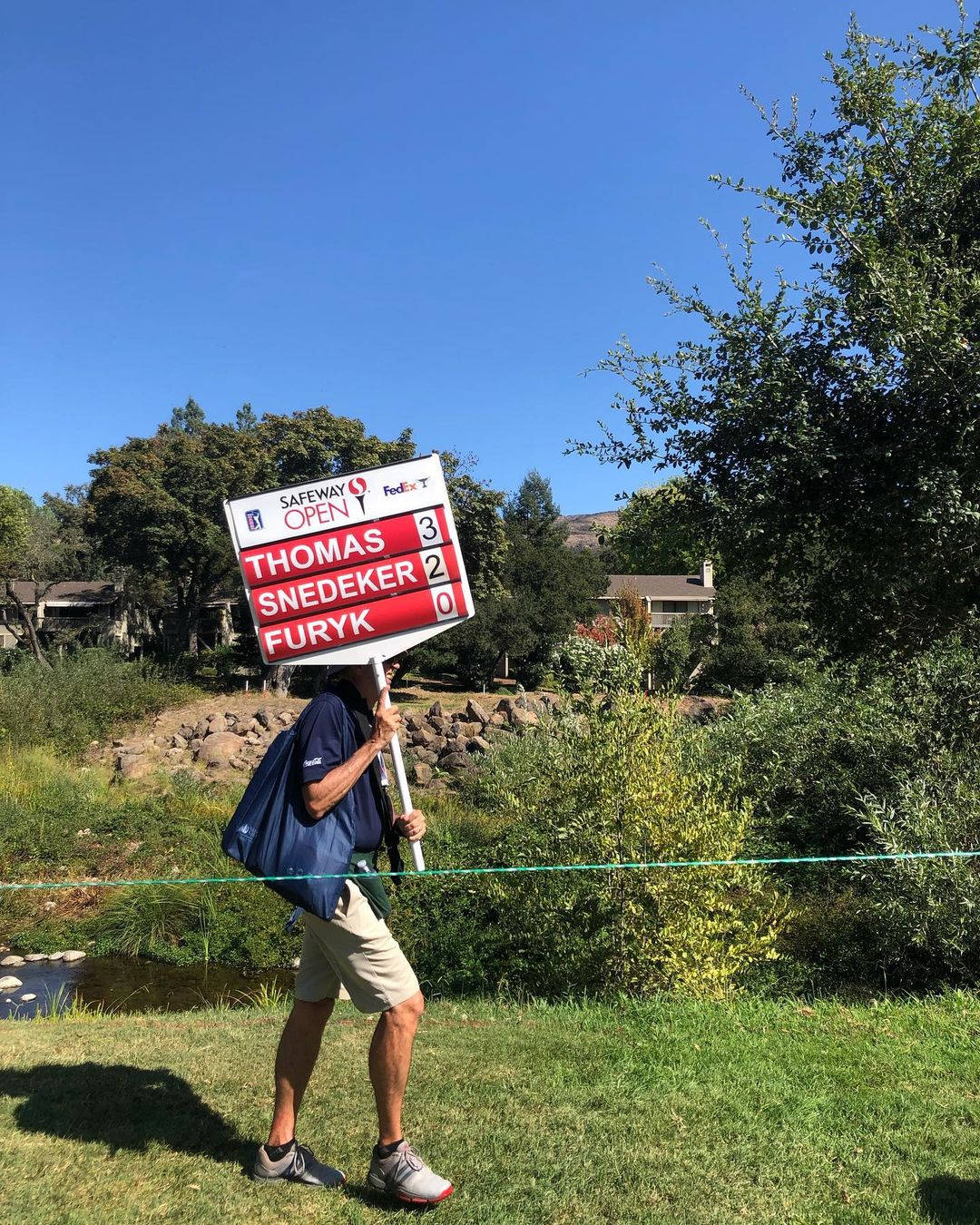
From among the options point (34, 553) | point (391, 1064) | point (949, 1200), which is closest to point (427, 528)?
point (391, 1064)

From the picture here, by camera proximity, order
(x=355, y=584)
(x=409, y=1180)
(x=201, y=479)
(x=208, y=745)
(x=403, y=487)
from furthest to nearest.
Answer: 1. (x=201, y=479)
2. (x=208, y=745)
3. (x=403, y=487)
4. (x=355, y=584)
5. (x=409, y=1180)

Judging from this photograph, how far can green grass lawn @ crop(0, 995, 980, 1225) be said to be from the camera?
3.02 metres

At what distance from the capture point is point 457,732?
20078mm

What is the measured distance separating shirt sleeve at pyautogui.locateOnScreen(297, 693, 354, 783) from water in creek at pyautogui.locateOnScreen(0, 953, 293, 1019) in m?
5.63

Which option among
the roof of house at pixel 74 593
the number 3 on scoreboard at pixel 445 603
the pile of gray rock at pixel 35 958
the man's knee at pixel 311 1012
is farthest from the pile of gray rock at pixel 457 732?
the roof of house at pixel 74 593

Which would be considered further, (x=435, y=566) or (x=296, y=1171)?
(x=435, y=566)

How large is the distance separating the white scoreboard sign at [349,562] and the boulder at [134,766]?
1377cm

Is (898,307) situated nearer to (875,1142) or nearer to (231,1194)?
(875,1142)

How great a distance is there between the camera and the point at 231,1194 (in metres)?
3.04

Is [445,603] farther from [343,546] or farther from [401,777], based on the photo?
[401,777]

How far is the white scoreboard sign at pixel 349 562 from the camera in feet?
12.2

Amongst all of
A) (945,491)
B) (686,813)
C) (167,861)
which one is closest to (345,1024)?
(686,813)

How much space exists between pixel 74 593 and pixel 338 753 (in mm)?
52251

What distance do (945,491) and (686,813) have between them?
2431mm
